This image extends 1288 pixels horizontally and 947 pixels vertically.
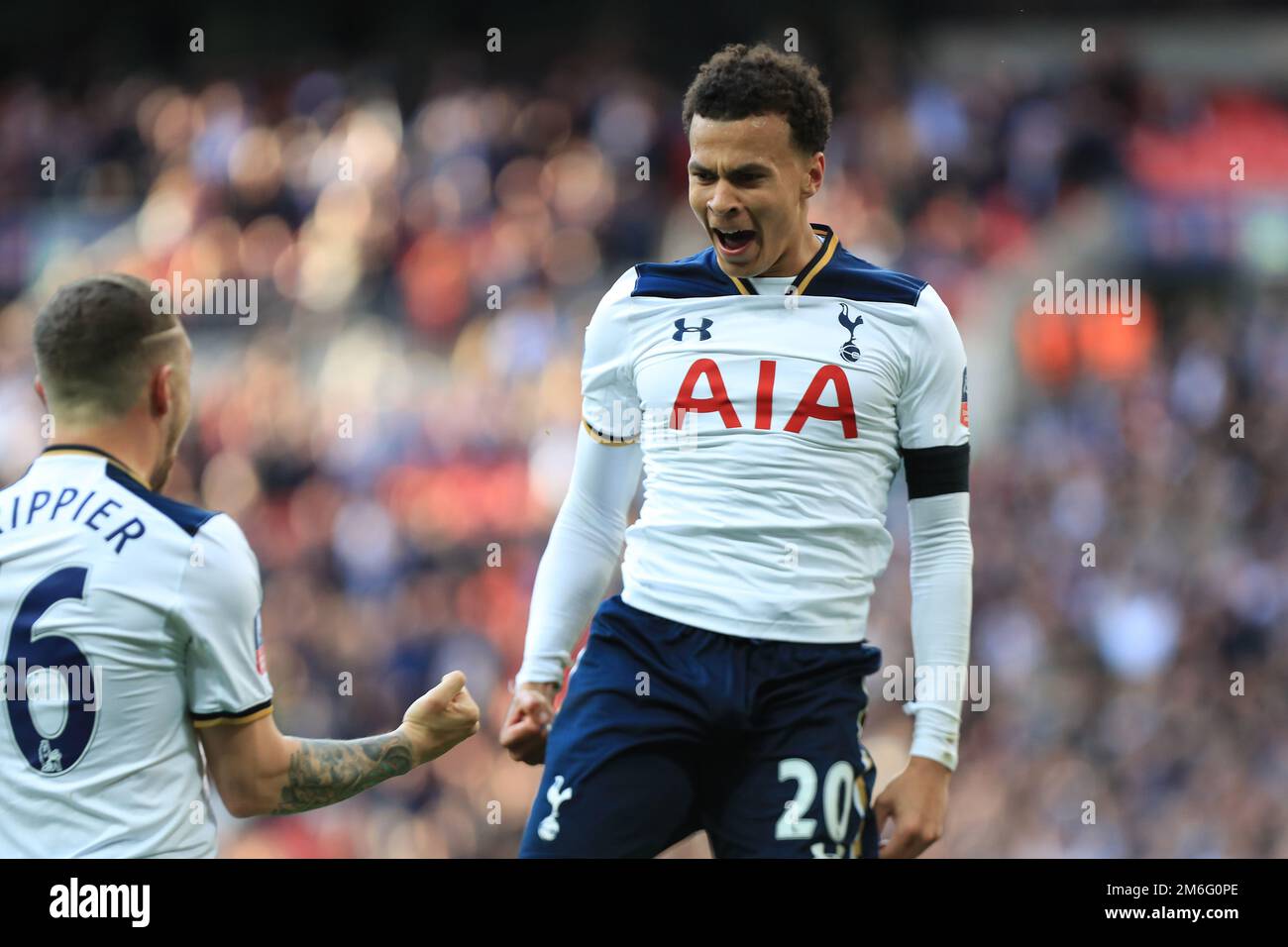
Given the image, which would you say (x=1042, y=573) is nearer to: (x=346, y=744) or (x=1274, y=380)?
(x=1274, y=380)

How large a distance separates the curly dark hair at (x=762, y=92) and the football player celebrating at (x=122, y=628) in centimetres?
127

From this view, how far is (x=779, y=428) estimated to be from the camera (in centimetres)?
362

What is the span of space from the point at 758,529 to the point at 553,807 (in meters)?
0.73

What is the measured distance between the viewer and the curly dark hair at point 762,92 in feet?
12.1

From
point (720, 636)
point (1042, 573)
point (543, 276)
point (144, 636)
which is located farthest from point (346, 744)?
point (543, 276)

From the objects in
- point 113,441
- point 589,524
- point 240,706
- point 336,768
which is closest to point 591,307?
point 589,524

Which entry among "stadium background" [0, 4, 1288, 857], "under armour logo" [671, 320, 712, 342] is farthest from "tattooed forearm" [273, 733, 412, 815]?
"stadium background" [0, 4, 1288, 857]

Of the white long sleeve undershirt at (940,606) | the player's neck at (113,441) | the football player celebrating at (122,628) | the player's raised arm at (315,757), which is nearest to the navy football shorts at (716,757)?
the white long sleeve undershirt at (940,606)

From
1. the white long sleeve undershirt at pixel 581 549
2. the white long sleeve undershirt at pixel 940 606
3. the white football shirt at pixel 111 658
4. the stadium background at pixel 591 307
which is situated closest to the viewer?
the white football shirt at pixel 111 658

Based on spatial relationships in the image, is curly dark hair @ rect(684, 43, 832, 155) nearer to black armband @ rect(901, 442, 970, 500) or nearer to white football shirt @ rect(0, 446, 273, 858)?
black armband @ rect(901, 442, 970, 500)

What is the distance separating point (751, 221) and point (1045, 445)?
853cm

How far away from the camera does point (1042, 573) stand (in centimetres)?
1108

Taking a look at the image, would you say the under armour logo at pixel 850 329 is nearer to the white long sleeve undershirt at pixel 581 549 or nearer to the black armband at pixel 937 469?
the black armband at pixel 937 469

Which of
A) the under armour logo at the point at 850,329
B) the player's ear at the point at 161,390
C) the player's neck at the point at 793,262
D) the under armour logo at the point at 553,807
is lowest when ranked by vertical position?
the under armour logo at the point at 553,807
